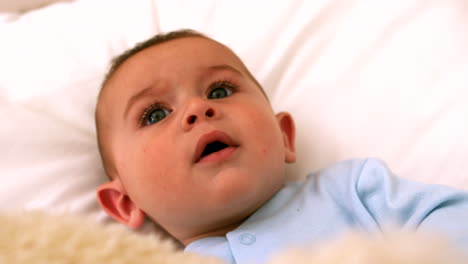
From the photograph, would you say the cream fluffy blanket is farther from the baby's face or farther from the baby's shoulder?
the baby's shoulder

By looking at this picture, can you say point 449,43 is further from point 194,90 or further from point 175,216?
point 175,216

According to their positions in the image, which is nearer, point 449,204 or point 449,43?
point 449,204

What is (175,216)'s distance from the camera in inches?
30.5

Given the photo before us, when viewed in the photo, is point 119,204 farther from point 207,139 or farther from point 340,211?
point 340,211

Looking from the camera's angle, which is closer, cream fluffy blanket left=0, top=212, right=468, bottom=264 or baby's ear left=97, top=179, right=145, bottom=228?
cream fluffy blanket left=0, top=212, right=468, bottom=264

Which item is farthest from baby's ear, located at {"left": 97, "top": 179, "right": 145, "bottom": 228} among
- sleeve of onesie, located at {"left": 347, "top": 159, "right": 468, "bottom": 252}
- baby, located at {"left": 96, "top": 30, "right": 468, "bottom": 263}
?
sleeve of onesie, located at {"left": 347, "top": 159, "right": 468, "bottom": 252}

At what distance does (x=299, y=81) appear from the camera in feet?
3.35

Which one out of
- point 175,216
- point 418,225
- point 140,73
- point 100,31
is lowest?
point 418,225

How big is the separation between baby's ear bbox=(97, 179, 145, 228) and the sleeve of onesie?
0.37 meters

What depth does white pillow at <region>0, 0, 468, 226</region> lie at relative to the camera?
0.88m

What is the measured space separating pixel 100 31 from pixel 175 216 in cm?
57

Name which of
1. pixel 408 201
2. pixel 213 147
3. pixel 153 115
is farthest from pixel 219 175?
pixel 408 201

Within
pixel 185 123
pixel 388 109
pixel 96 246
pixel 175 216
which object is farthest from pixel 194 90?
pixel 96 246

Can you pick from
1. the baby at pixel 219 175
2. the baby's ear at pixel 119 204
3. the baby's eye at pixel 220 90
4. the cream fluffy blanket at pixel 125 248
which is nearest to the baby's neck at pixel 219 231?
the baby at pixel 219 175
